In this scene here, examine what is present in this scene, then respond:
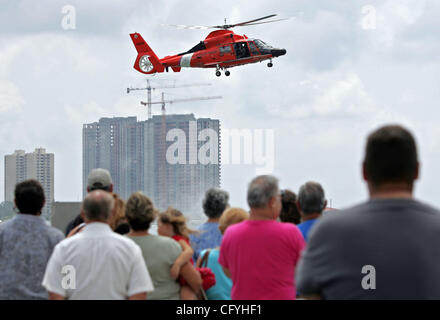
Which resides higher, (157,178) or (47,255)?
(157,178)

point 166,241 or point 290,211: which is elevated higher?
point 290,211

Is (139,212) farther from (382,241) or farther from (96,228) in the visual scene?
(382,241)

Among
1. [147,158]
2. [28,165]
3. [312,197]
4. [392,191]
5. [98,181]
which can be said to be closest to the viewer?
[392,191]

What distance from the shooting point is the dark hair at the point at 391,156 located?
3117mm

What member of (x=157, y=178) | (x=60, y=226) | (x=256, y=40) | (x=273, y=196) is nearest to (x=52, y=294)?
(x=273, y=196)

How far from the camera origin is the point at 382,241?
3.05 m

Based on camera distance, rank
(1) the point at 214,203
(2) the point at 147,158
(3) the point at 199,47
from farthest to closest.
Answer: (2) the point at 147,158 < (3) the point at 199,47 < (1) the point at 214,203

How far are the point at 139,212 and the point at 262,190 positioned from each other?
1.17 m

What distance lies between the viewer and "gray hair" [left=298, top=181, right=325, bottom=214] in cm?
652

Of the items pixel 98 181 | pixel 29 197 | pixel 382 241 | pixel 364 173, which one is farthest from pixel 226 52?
pixel 382 241

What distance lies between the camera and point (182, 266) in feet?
20.1

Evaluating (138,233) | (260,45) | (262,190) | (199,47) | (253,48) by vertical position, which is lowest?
(138,233)
